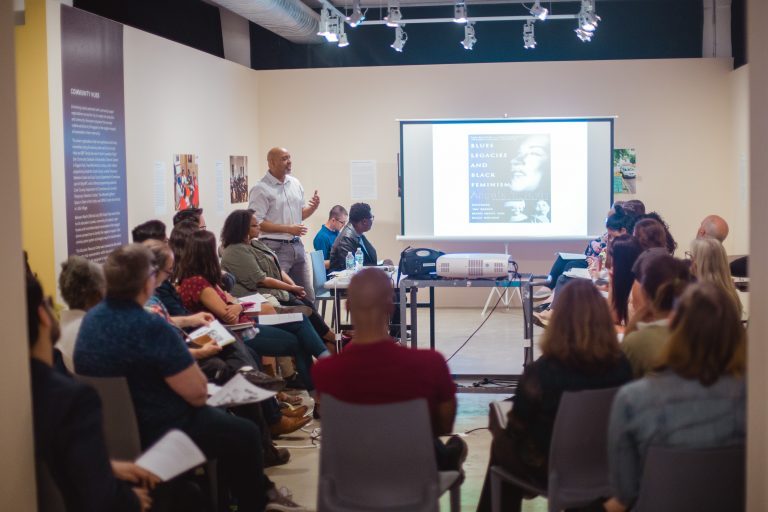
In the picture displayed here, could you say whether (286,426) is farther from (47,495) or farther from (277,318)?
(47,495)

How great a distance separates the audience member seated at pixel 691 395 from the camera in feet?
8.18

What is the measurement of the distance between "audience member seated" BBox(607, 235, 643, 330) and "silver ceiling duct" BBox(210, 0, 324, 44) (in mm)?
4506

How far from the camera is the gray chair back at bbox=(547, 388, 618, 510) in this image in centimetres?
276

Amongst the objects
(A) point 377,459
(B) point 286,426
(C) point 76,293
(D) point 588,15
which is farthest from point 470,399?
(D) point 588,15

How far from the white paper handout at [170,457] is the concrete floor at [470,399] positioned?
1465 millimetres

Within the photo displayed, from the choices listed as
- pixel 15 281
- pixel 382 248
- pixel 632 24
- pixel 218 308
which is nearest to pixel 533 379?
pixel 15 281

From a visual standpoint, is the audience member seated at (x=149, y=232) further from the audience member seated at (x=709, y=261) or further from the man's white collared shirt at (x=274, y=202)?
the audience member seated at (x=709, y=261)

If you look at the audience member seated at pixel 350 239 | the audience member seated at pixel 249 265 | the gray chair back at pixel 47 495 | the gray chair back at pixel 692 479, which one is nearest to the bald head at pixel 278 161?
the audience member seated at pixel 350 239

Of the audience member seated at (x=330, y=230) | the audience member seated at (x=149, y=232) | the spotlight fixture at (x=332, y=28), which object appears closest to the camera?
the audience member seated at (x=149, y=232)

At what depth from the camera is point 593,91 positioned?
9945mm

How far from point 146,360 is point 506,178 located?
23.2 feet

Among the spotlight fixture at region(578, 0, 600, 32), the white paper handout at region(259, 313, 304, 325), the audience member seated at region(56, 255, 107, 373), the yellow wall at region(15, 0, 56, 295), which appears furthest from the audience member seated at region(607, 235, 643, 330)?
the spotlight fixture at region(578, 0, 600, 32)

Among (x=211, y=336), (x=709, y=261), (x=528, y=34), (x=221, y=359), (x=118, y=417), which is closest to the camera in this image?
(x=118, y=417)

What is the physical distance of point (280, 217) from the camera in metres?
7.41
